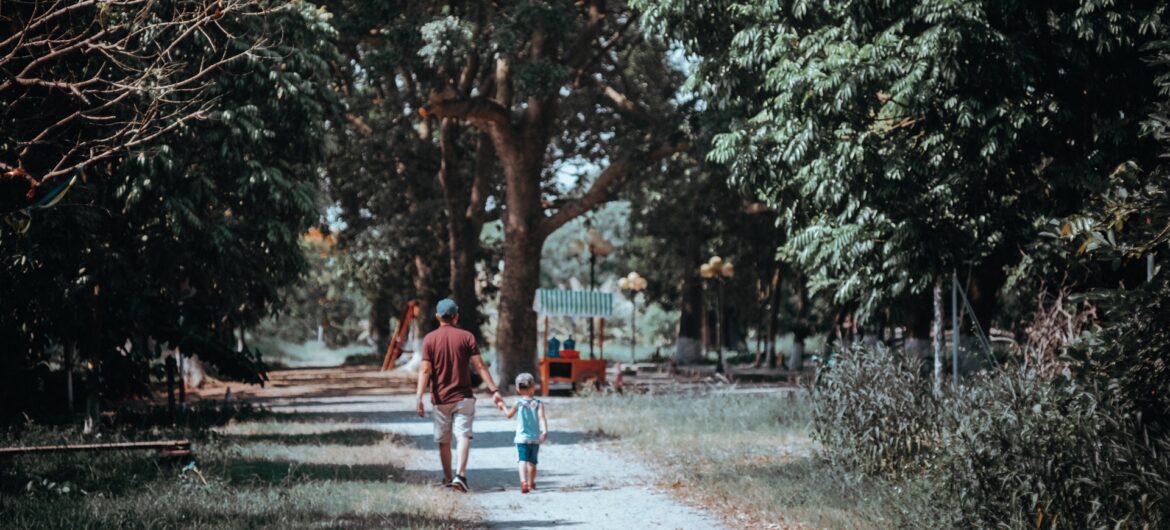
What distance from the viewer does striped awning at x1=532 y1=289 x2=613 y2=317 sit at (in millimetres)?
27766

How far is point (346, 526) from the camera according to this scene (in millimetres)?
9273

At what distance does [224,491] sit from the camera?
10.6 m

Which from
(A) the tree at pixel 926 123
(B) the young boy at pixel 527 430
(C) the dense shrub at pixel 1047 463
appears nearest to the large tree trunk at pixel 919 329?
(A) the tree at pixel 926 123

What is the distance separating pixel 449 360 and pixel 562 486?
1.86 meters

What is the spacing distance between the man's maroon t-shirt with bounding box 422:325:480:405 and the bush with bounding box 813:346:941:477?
3.81 m

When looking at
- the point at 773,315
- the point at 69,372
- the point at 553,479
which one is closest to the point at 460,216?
the point at 773,315

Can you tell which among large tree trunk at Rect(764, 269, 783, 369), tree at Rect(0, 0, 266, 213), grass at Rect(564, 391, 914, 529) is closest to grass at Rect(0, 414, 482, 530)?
grass at Rect(564, 391, 914, 529)

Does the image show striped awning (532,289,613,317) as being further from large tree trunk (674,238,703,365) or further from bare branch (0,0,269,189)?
bare branch (0,0,269,189)

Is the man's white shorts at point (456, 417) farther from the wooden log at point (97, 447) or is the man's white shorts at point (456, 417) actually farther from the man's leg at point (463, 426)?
the wooden log at point (97, 447)

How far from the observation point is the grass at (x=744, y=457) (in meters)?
9.73

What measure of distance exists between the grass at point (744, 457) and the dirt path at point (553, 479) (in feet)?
1.36

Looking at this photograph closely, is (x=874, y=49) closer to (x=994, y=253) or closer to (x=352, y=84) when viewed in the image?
(x=994, y=253)

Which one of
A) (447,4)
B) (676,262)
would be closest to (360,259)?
(447,4)

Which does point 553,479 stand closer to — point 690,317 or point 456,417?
point 456,417
